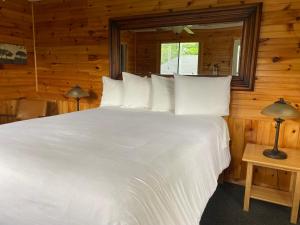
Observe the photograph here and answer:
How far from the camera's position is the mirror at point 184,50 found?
2.49 metres

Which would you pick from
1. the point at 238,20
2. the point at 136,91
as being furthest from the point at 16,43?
the point at 238,20

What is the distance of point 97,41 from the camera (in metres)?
3.20

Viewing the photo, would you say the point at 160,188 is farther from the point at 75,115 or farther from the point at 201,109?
the point at 75,115

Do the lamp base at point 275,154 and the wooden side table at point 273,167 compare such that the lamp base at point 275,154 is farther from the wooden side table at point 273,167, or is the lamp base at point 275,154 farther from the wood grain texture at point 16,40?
the wood grain texture at point 16,40

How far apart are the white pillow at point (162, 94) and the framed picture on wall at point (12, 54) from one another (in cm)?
215

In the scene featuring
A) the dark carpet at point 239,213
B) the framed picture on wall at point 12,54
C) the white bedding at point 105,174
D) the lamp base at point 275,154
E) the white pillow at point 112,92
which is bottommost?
the dark carpet at point 239,213

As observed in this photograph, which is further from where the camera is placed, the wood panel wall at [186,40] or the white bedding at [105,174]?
the wood panel wall at [186,40]

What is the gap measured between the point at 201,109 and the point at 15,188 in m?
1.67

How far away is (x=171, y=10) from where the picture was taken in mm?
2674

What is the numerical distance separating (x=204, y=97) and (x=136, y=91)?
2.56ft

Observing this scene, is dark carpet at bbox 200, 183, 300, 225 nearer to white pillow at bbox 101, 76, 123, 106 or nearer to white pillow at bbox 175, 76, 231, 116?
white pillow at bbox 175, 76, 231, 116

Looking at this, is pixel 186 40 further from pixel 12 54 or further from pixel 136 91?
pixel 12 54

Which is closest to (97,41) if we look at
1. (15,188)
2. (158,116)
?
(158,116)

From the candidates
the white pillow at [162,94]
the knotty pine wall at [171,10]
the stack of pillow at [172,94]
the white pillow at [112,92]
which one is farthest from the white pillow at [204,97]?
the white pillow at [112,92]
